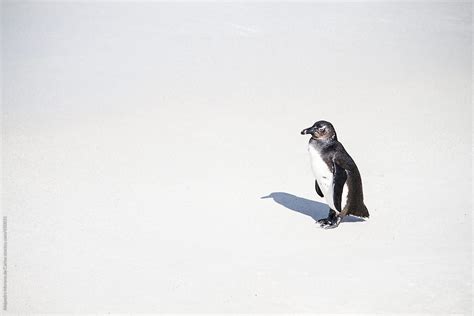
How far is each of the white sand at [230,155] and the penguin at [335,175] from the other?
7.9 inches

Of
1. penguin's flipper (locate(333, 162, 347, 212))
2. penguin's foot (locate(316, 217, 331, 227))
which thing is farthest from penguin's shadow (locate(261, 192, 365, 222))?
penguin's flipper (locate(333, 162, 347, 212))

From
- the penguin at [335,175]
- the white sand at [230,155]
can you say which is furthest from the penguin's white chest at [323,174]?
the white sand at [230,155]

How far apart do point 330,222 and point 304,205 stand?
67cm

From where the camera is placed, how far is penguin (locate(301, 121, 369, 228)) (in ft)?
22.9

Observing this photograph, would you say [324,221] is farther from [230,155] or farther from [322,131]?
[230,155]

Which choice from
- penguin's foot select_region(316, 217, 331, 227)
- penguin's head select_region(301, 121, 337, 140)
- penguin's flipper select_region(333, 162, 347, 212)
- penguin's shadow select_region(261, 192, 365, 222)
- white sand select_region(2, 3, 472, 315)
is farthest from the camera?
penguin's shadow select_region(261, 192, 365, 222)

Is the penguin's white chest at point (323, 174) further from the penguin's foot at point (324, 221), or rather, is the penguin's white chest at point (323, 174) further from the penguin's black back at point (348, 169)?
the penguin's foot at point (324, 221)

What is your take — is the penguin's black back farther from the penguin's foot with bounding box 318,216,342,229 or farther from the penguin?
the penguin's foot with bounding box 318,216,342,229

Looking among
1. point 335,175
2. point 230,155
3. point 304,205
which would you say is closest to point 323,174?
point 335,175

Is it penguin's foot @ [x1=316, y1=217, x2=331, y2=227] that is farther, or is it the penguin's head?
penguin's foot @ [x1=316, y1=217, x2=331, y2=227]

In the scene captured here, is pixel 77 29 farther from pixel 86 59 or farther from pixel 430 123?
pixel 430 123

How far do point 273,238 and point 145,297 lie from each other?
148 centimetres

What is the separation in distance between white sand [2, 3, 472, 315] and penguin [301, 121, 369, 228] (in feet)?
0.66

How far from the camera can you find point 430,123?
1008 cm
